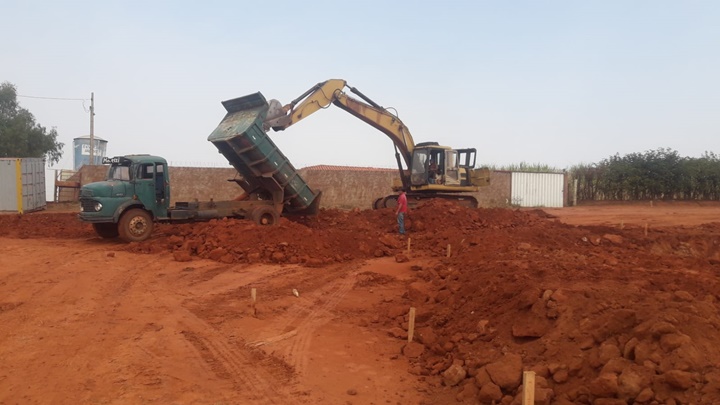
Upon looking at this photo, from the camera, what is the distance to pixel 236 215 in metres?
15.1

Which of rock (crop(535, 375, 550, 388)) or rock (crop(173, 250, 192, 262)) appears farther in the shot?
rock (crop(173, 250, 192, 262))

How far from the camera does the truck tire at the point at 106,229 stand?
14344mm

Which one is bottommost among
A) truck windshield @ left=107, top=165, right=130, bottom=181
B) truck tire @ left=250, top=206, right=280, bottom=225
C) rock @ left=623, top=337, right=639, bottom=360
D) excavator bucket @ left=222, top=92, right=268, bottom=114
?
rock @ left=623, top=337, right=639, bottom=360

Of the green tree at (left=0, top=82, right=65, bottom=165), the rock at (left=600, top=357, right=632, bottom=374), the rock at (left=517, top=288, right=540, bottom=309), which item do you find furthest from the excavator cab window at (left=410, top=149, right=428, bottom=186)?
the green tree at (left=0, top=82, right=65, bottom=165)

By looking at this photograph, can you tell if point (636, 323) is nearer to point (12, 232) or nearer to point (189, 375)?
point (189, 375)

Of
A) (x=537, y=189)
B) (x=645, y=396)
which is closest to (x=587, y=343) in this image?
(x=645, y=396)

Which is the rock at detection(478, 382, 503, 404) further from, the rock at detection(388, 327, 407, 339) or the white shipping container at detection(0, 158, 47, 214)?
the white shipping container at detection(0, 158, 47, 214)

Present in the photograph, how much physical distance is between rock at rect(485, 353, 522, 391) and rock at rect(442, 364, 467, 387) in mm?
313

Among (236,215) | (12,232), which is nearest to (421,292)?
(236,215)

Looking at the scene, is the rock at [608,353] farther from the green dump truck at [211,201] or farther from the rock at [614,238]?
the green dump truck at [211,201]

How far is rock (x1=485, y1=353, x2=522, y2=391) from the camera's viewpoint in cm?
475

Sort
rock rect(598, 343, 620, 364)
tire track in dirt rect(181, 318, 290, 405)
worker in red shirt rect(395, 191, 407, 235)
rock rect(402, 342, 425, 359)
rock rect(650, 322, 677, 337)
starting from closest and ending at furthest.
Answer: rock rect(650, 322, 677, 337), rock rect(598, 343, 620, 364), tire track in dirt rect(181, 318, 290, 405), rock rect(402, 342, 425, 359), worker in red shirt rect(395, 191, 407, 235)

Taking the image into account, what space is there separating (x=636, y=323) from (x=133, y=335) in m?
5.59

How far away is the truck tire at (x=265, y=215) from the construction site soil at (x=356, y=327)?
8.40 ft
